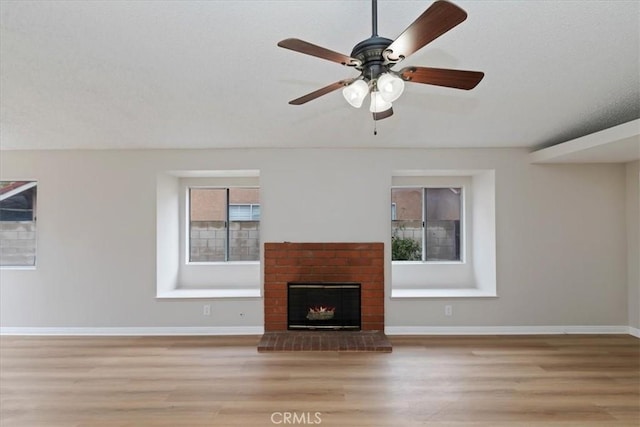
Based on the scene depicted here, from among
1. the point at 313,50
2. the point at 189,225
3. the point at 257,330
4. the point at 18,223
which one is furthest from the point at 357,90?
the point at 18,223

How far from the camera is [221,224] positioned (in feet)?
16.3

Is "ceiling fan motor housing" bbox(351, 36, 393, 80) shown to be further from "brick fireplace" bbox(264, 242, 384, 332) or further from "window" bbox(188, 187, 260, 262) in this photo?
"window" bbox(188, 187, 260, 262)

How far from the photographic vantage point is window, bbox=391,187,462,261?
192 inches

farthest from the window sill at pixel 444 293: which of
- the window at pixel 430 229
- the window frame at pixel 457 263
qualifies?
the window at pixel 430 229

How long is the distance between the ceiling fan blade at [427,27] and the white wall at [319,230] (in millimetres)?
2654

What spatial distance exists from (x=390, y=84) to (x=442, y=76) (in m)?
0.33

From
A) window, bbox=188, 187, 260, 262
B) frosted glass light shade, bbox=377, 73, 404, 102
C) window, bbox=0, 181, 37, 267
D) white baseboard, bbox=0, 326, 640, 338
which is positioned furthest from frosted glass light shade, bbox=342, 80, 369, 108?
window, bbox=0, 181, 37, 267

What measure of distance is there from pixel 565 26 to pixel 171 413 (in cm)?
388

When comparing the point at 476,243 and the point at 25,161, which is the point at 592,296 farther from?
the point at 25,161

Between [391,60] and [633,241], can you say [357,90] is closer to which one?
[391,60]

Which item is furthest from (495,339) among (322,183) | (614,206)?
(322,183)

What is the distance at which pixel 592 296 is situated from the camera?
4125 mm

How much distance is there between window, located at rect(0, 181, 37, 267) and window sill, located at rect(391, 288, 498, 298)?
186 inches

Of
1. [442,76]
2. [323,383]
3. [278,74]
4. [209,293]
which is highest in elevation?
[278,74]
